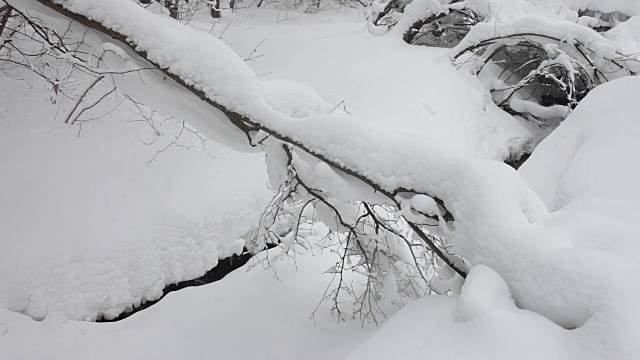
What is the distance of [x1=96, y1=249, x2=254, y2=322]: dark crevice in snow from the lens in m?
4.43

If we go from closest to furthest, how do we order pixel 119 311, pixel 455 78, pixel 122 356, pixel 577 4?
pixel 122 356
pixel 119 311
pixel 455 78
pixel 577 4

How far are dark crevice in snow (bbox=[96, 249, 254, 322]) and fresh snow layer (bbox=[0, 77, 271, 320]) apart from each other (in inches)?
3.6

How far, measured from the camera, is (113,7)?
113 inches

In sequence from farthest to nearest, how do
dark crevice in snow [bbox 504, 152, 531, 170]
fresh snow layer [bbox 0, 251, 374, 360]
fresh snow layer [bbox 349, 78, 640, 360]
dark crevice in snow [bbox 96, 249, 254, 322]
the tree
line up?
1. dark crevice in snow [bbox 504, 152, 531, 170]
2. dark crevice in snow [bbox 96, 249, 254, 322]
3. fresh snow layer [bbox 0, 251, 374, 360]
4. the tree
5. fresh snow layer [bbox 349, 78, 640, 360]

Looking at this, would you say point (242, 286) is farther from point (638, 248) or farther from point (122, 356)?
point (638, 248)

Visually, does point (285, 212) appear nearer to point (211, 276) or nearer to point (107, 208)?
point (211, 276)

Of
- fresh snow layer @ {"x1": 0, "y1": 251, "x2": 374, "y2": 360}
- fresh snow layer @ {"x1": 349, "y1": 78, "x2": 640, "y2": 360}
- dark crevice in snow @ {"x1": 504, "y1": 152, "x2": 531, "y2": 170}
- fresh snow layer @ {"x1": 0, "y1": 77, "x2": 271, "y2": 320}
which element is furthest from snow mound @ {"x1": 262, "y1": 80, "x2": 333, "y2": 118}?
dark crevice in snow @ {"x1": 504, "y1": 152, "x2": 531, "y2": 170}

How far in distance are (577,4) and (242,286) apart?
28.2 feet

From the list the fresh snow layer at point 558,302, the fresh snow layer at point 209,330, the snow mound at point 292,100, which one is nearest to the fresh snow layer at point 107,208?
the fresh snow layer at point 209,330

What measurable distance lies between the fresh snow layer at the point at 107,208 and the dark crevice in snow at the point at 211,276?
9 cm

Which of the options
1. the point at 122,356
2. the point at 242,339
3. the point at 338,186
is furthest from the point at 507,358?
the point at 122,356

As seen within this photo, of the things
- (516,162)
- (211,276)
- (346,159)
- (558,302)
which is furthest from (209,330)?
(516,162)

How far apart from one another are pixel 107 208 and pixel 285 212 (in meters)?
1.85

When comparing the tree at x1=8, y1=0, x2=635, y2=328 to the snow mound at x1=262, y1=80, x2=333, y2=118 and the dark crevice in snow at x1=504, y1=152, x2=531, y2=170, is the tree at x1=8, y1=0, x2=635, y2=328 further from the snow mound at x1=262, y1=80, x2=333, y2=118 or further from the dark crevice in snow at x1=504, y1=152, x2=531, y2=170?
the dark crevice in snow at x1=504, y1=152, x2=531, y2=170
